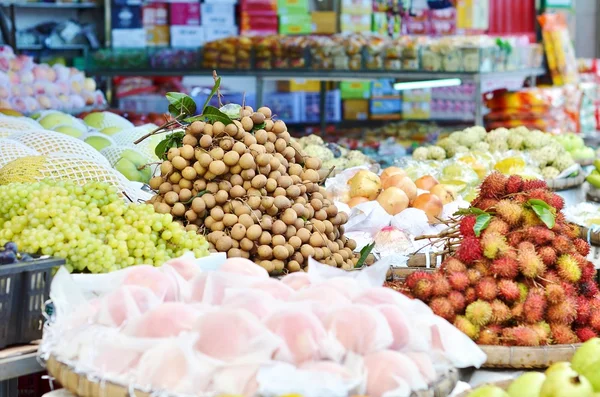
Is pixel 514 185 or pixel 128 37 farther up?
pixel 128 37

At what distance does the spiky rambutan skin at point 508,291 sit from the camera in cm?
215

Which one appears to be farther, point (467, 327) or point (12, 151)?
point (12, 151)

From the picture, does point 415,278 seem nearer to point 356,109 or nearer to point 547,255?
point 547,255

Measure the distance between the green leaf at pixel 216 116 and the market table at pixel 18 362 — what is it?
87 cm

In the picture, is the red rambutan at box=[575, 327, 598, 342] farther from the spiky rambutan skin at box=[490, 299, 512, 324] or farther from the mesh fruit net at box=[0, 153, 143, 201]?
the mesh fruit net at box=[0, 153, 143, 201]

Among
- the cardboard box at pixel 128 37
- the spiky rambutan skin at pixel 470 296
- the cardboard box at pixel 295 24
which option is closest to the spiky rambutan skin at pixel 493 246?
the spiky rambutan skin at pixel 470 296

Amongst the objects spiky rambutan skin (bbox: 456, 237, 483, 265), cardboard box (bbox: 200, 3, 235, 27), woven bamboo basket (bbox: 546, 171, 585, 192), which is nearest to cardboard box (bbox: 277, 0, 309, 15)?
cardboard box (bbox: 200, 3, 235, 27)

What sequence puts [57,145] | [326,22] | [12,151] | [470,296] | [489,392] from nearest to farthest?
[489,392] → [470,296] → [12,151] → [57,145] → [326,22]

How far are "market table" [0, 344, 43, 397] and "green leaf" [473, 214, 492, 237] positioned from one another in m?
1.12

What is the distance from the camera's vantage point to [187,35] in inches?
301

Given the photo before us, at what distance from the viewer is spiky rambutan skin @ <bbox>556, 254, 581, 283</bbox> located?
2238 mm

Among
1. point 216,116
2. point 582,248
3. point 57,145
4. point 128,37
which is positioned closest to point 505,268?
point 582,248

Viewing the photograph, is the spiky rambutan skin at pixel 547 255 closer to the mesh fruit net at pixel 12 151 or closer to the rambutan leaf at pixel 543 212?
the rambutan leaf at pixel 543 212

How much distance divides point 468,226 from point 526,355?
44 cm
